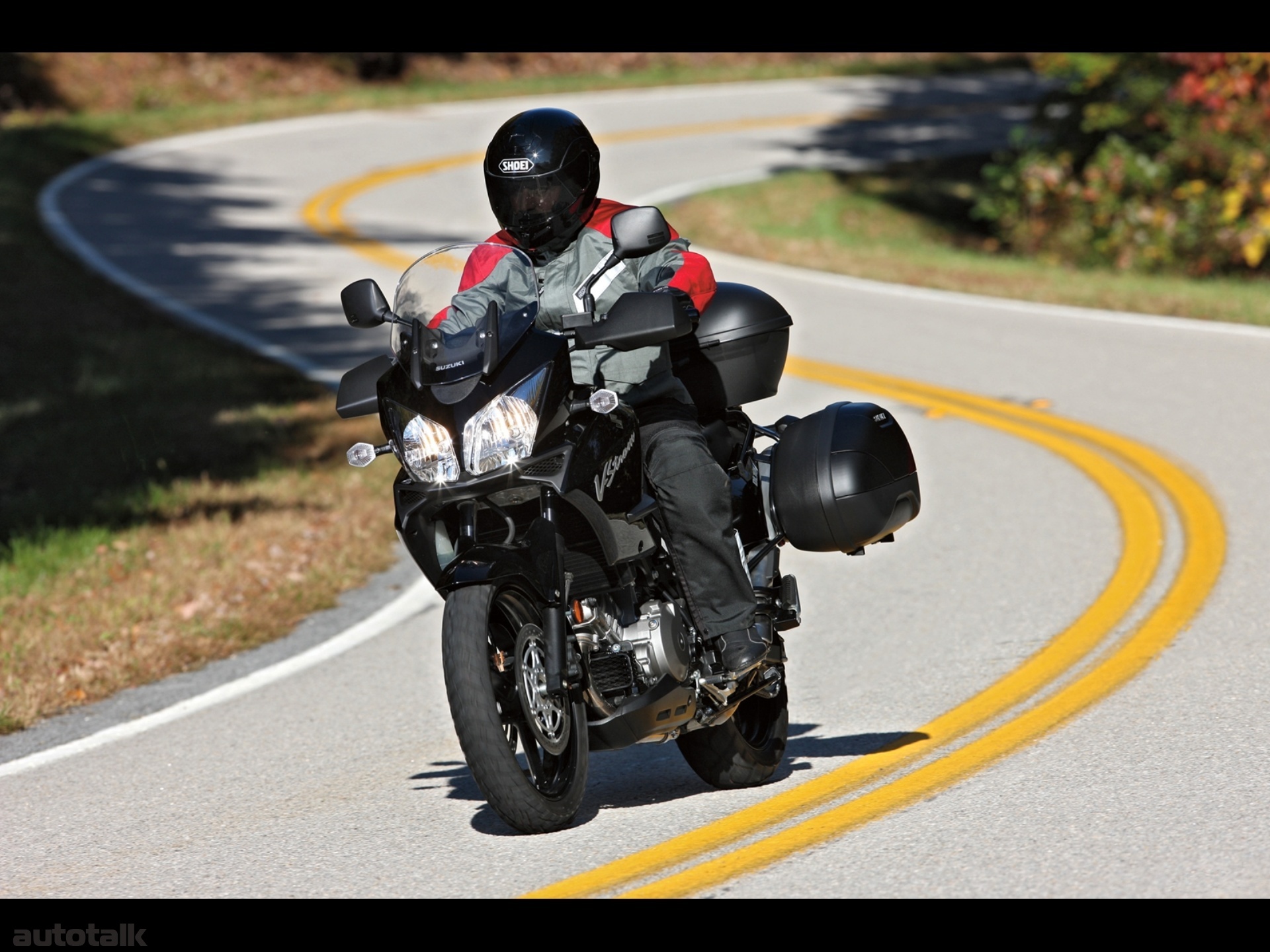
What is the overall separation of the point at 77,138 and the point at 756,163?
39.9 feet

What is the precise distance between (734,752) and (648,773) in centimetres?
53

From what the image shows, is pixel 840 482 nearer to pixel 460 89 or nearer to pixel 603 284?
pixel 603 284

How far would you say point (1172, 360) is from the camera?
13.4 metres

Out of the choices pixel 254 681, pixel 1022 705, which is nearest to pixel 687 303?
pixel 1022 705

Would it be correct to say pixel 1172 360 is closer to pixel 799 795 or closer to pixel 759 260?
pixel 759 260

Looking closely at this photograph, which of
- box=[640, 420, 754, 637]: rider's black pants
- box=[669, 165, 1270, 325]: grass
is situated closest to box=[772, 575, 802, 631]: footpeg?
box=[640, 420, 754, 637]: rider's black pants

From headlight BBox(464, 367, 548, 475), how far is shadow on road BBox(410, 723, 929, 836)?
4.05 feet

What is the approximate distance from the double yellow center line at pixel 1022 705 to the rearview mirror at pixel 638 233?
172cm

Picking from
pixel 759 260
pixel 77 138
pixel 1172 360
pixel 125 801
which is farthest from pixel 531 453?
pixel 77 138

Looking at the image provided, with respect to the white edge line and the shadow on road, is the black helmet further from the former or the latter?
the white edge line

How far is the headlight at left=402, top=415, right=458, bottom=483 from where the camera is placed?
468 centimetres

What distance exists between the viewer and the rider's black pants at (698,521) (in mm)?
5211

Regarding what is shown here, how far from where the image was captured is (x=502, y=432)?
4.68 meters

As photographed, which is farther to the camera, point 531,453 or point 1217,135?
point 1217,135
